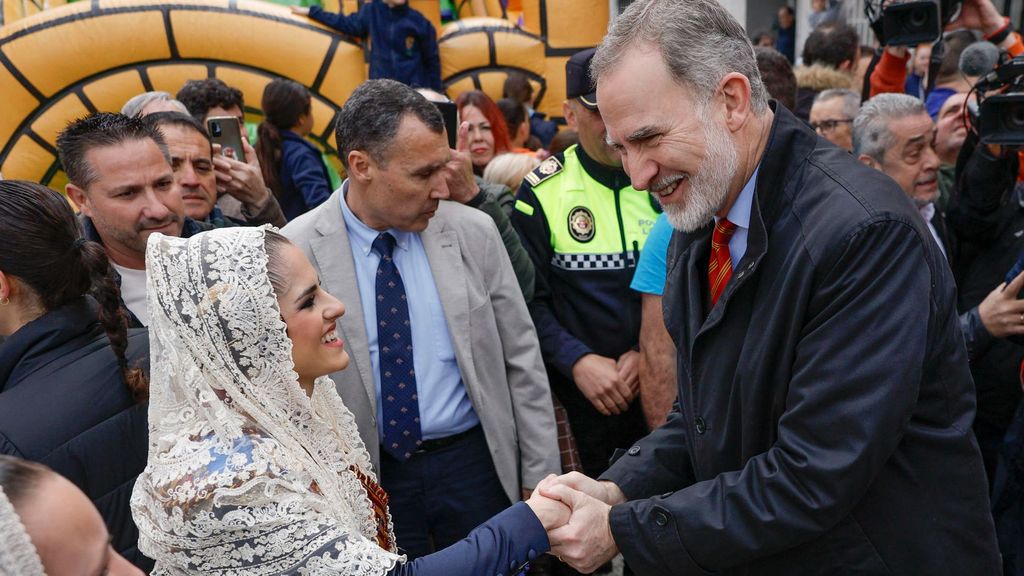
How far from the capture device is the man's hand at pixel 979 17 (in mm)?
4453

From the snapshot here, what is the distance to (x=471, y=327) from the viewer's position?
8.71ft

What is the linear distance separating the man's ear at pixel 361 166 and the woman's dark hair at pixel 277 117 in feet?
7.16

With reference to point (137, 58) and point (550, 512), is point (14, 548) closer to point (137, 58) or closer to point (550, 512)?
point (550, 512)

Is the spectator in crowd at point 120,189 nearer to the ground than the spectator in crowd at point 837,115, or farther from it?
farther from it

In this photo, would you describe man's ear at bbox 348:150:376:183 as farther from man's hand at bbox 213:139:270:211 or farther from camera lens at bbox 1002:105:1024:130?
camera lens at bbox 1002:105:1024:130

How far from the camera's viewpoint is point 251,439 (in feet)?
5.33

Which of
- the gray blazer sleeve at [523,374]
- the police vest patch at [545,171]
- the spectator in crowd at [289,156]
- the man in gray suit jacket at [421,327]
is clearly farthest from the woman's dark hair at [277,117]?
the gray blazer sleeve at [523,374]

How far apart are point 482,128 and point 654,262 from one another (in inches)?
95.9

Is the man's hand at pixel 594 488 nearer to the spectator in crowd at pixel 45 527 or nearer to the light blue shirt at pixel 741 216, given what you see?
the light blue shirt at pixel 741 216

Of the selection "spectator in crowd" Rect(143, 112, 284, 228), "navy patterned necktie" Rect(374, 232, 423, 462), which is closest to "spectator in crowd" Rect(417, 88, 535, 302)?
"navy patterned necktie" Rect(374, 232, 423, 462)

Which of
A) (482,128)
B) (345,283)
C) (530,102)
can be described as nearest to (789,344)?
(345,283)

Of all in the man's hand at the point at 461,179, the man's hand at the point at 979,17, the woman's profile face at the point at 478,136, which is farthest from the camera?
the woman's profile face at the point at 478,136

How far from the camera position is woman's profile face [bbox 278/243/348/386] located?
1.82 m

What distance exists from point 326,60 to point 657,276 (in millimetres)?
5089
